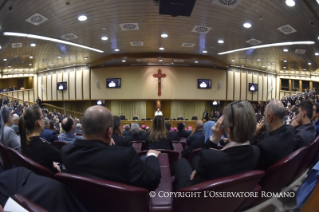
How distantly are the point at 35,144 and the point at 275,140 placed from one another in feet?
6.93

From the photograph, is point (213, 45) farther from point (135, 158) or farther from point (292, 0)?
point (135, 158)

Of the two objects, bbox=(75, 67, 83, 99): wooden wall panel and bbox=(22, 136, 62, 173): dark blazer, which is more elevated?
bbox=(75, 67, 83, 99): wooden wall panel

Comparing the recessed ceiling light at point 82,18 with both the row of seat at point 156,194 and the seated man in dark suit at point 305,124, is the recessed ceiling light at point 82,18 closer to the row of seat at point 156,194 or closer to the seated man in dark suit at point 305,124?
the row of seat at point 156,194

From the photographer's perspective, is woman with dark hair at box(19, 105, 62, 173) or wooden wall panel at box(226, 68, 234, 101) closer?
woman with dark hair at box(19, 105, 62, 173)

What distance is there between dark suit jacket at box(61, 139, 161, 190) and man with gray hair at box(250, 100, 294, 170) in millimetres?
867

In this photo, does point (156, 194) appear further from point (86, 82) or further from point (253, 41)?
point (86, 82)

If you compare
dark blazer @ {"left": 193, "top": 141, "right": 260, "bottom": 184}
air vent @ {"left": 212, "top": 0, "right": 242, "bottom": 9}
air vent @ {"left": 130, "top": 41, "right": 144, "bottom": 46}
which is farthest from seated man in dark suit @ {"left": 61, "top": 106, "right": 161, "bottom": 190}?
air vent @ {"left": 130, "top": 41, "right": 144, "bottom": 46}

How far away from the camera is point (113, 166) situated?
1.14 m

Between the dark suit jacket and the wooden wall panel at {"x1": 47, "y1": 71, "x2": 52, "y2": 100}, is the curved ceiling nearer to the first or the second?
the dark suit jacket

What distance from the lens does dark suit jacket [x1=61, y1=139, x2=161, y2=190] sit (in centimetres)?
115

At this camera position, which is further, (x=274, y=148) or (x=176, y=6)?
(x=176, y=6)

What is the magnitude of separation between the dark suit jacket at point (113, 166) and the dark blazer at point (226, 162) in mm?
305

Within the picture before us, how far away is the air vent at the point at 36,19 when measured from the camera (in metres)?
5.65

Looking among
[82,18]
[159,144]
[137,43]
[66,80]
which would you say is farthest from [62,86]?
[159,144]
